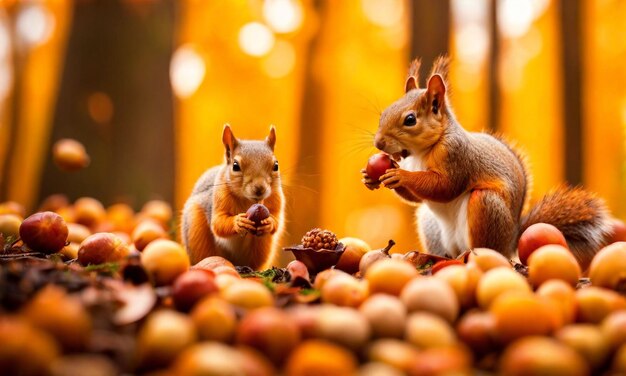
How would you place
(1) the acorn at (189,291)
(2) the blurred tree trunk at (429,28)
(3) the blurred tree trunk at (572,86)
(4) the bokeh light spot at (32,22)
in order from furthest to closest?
(4) the bokeh light spot at (32,22) < (3) the blurred tree trunk at (572,86) < (2) the blurred tree trunk at (429,28) < (1) the acorn at (189,291)

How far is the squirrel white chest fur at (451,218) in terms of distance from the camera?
1967 mm

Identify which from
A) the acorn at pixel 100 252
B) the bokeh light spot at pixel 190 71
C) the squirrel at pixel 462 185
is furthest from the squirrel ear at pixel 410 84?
the bokeh light spot at pixel 190 71

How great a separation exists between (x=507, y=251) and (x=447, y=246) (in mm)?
230

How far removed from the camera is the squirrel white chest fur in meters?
1.97

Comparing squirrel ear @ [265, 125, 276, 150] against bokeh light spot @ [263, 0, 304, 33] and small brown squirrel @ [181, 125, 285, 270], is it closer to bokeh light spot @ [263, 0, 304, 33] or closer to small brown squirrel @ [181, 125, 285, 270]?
small brown squirrel @ [181, 125, 285, 270]

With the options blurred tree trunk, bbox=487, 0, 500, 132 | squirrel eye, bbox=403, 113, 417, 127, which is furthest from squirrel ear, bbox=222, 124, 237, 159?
blurred tree trunk, bbox=487, 0, 500, 132

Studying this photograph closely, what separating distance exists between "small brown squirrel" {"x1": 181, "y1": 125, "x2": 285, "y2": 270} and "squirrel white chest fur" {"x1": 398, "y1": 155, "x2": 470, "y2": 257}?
46 cm

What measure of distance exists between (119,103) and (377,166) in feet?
7.41

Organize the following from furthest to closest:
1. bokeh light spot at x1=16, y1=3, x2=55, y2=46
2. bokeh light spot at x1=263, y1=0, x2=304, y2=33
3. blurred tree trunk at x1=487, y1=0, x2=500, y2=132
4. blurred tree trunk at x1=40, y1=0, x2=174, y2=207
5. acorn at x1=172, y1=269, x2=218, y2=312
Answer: bokeh light spot at x1=16, y1=3, x2=55, y2=46 → bokeh light spot at x1=263, y1=0, x2=304, y2=33 → blurred tree trunk at x1=487, y1=0, x2=500, y2=132 → blurred tree trunk at x1=40, y1=0, x2=174, y2=207 → acorn at x1=172, y1=269, x2=218, y2=312

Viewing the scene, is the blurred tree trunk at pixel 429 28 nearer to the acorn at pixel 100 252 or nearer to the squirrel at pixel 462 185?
the squirrel at pixel 462 185

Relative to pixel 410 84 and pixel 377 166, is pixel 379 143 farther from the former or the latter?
pixel 410 84

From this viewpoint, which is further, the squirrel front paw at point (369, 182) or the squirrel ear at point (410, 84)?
the squirrel ear at point (410, 84)

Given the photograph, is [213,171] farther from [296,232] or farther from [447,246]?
[296,232]

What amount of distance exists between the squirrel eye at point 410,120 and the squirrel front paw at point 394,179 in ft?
0.54
